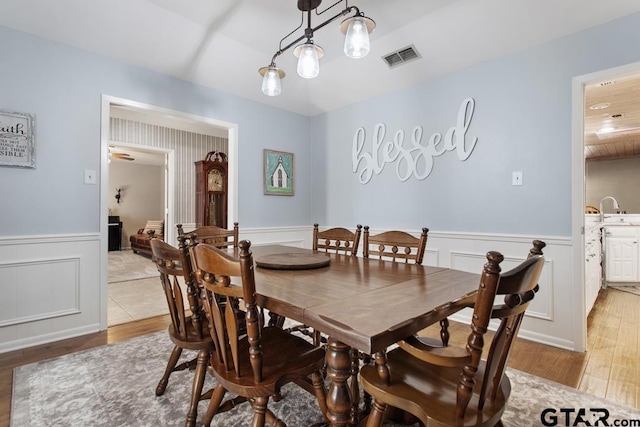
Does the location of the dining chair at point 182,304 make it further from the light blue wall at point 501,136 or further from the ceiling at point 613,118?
the ceiling at point 613,118

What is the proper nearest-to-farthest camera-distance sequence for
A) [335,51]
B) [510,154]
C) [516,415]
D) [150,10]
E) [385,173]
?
[516,415], [150,10], [510,154], [335,51], [385,173]

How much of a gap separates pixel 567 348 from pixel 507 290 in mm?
→ 2162

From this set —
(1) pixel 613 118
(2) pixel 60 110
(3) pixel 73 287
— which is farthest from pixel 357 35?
(1) pixel 613 118

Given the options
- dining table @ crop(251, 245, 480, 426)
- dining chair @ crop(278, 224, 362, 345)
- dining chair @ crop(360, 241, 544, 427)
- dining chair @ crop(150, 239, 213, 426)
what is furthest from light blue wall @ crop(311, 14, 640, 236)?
dining chair @ crop(150, 239, 213, 426)

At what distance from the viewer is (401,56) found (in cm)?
291

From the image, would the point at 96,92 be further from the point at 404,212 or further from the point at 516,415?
the point at 516,415

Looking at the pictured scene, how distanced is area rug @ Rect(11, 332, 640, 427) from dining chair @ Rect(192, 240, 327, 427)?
1.32 feet

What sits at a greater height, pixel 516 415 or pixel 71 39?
pixel 71 39

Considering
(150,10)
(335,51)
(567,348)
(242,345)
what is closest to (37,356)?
(242,345)

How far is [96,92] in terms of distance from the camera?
262 centimetres

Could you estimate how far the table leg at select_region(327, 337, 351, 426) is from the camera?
0.94 metres

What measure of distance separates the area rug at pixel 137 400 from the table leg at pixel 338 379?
2.12 feet

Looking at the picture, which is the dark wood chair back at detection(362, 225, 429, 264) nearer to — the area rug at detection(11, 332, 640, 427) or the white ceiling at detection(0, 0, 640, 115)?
the area rug at detection(11, 332, 640, 427)

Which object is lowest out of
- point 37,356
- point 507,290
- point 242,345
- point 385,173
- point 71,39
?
point 37,356
